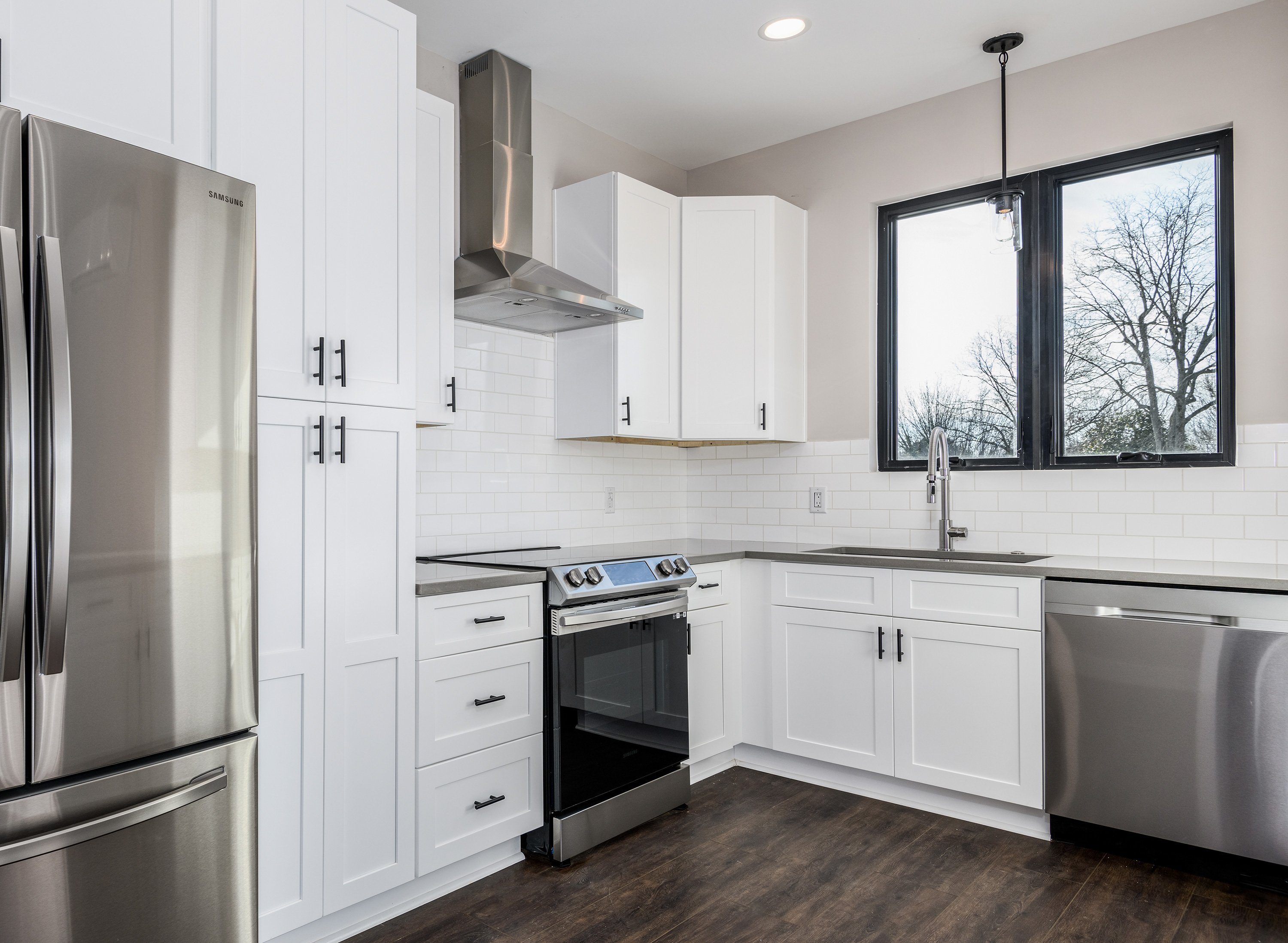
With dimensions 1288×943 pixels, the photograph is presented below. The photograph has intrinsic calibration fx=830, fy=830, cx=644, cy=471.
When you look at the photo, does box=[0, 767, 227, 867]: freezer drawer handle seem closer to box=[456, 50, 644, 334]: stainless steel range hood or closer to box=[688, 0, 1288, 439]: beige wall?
box=[456, 50, 644, 334]: stainless steel range hood

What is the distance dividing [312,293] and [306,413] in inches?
11.9

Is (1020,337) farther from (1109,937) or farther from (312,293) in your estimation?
(312,293)

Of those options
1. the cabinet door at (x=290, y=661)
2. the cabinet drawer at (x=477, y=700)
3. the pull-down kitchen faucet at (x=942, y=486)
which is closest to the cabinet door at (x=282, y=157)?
the cabinet door at (x=290, y=661)

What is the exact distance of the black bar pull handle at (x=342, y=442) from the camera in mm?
2115

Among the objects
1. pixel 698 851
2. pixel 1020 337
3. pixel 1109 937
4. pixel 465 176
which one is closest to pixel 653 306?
pixel 465 176

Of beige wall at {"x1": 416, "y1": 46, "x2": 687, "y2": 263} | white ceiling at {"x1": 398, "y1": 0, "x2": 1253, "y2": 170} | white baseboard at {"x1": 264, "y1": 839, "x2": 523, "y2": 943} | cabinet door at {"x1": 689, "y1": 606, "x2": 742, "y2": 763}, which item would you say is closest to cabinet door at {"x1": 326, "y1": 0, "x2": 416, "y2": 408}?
white ceiling at {"x1": 398, "y1": 0, "x2": 1253, "y2": 170}

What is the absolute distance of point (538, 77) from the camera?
3.38 meters

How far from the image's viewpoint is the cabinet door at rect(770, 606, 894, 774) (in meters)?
3.11

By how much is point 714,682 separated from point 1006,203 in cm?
210

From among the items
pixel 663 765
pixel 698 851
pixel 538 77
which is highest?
pixel 538 77

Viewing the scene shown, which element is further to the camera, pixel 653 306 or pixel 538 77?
pixel 653 306

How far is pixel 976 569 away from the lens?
2873mm

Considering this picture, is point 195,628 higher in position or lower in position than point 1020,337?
lower

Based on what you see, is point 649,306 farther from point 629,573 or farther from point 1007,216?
point 1007,216
